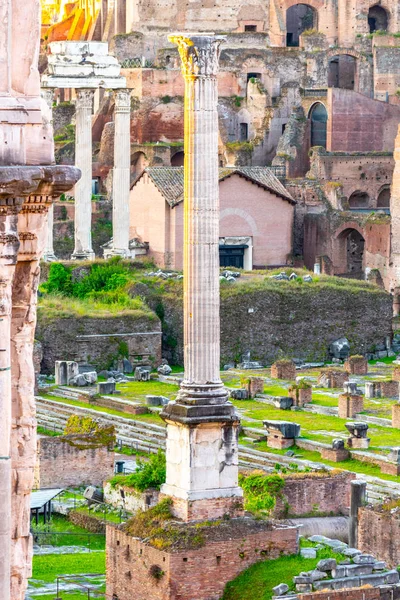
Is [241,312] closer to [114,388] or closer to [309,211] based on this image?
[114,388]

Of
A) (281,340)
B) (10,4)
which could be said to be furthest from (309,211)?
(10,4)

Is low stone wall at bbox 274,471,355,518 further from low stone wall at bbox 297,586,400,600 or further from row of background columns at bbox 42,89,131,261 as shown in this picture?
row of background columns at bbox 42,89,131,261

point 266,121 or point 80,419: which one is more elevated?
point 266,121

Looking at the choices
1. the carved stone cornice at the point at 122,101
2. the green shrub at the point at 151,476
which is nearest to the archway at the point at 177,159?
the carved stone cornice at the point at 122,101

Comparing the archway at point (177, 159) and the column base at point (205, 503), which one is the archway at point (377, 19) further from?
the column base at point (205, 503)

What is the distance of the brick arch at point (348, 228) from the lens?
56469 millimetres

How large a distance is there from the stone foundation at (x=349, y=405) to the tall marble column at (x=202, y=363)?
1290 cm

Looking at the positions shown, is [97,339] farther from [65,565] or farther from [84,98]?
[65,565]

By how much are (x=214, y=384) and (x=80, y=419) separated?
1062cm

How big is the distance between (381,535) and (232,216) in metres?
31.0

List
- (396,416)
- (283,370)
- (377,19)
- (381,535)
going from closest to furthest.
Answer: (381,535) → (396,416) → (283,370) → (377,19)

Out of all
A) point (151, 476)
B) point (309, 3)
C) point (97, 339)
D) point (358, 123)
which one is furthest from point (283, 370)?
point (309, 3)

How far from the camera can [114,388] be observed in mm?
38281

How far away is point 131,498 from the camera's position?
1049 inches
